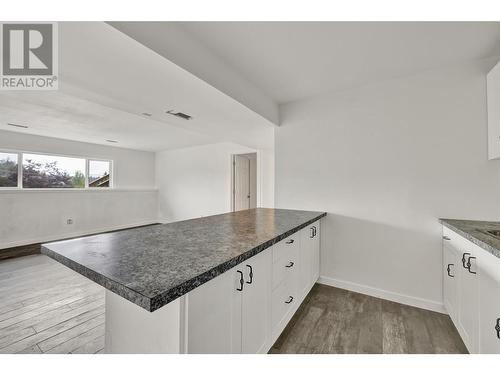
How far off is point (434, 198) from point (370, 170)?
61 centimetres

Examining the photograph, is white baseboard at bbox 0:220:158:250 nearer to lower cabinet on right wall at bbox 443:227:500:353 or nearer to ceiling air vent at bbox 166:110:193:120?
ceiling air vent at bbox 166:110:193:120

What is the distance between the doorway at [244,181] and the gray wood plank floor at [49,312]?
337 centimetres

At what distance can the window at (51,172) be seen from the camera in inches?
164

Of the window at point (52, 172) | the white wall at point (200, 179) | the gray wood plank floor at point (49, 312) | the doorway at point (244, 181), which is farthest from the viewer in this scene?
the doorway at point (244, 181)

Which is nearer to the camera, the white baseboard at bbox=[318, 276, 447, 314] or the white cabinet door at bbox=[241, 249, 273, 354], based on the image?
the white cabinet door at bbox=[241, 249, 273, 354]

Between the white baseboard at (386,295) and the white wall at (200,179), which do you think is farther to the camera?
the white wall at (200,179)

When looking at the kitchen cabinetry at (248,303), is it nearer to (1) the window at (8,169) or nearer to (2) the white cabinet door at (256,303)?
(2) the white cabinet door at (256,303)

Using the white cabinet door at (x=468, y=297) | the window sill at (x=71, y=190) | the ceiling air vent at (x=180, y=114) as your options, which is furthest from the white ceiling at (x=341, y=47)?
the window sill at (x=71, y=190)

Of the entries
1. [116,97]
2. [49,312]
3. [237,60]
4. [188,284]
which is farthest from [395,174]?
[49,312]

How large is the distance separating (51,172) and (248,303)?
19.3 ft

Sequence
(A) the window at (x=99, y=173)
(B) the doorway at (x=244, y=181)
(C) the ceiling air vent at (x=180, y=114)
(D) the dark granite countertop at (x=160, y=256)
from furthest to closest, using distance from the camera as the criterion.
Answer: (A) the window at (x=99, y=173) < (B) the doorway at (x=244, y=181) < (C) the ceiling air vent at (x=180, y=114) < (D) the dark granite countertop at (x=160, y=256)

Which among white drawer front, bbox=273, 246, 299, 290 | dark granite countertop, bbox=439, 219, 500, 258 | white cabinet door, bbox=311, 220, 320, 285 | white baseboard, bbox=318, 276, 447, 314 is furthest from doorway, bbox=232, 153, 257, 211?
dark granite countertop, bbox=439, 219, 500, 258

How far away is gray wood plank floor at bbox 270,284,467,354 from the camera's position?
4.97ft

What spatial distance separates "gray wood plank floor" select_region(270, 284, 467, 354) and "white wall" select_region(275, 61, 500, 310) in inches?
9.2
